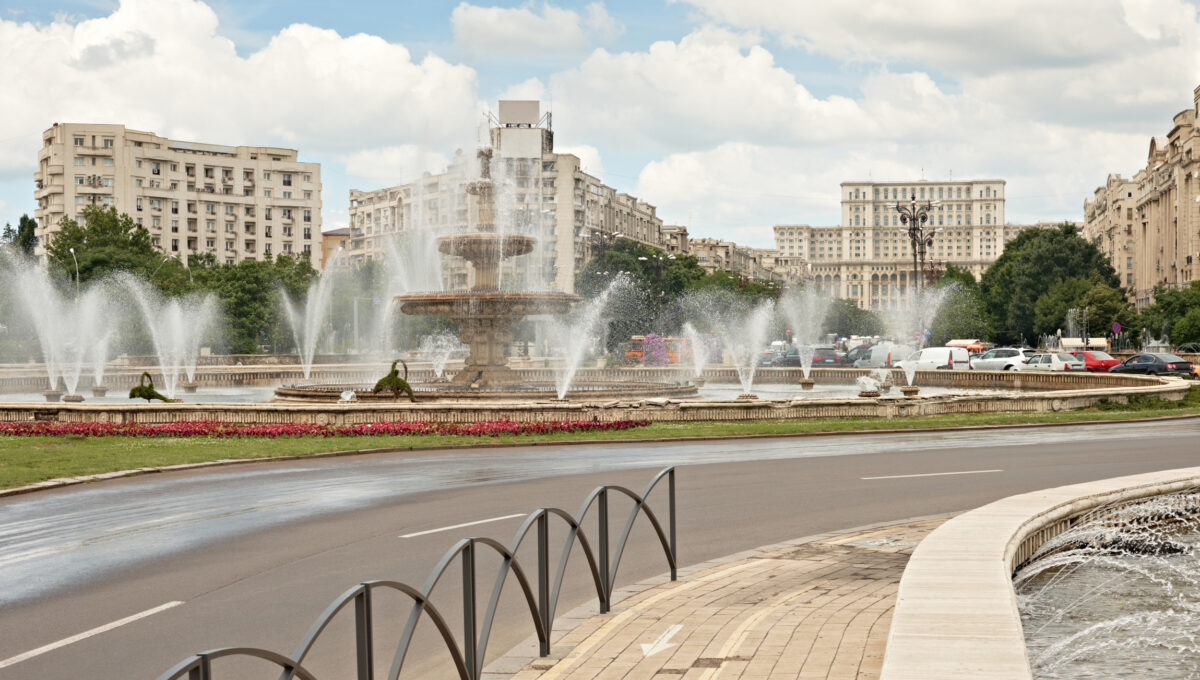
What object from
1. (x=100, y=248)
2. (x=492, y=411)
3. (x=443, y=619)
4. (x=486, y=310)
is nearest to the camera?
(x=443, y=619)

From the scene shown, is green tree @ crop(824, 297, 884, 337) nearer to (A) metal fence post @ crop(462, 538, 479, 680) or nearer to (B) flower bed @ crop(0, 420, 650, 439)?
(B) flower bed @ crop(0, 420, 650, 439)

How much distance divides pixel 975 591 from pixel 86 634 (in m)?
6.11

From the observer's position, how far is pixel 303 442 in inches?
883

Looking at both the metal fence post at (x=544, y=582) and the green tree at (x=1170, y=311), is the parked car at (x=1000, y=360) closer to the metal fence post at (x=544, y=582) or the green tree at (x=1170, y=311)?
the green tree at (x=1170, y=311)

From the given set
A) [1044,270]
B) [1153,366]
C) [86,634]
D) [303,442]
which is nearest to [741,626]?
[86,634]

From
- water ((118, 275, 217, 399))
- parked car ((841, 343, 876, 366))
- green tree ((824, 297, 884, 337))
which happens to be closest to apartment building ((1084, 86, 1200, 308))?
green tree ((824, 297, 884, 337))

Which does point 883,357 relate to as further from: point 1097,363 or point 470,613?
point 470,613

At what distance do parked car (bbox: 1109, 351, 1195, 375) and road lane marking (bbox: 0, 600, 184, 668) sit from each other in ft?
163

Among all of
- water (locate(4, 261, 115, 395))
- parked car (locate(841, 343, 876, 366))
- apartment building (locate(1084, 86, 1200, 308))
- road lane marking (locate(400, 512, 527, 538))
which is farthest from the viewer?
apartment building (locate(1084, 86, 1200, 308))

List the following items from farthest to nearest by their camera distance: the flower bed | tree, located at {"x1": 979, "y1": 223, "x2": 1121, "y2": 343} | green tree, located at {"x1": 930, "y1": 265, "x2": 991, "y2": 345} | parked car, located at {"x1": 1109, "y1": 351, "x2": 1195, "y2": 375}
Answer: tree, located at {"x1": 979, "y1": 223, "x2": 1121, "y2": 343} → green tree, located at {"x1": 930, "y1": 265, "x2": 991, "y2": 345} → parked car, located at {"x1": 1109, "y1": 351, "x2": 1195, "y2": 375} → the flower bed

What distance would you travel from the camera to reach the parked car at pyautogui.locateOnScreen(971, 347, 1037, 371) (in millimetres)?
52562

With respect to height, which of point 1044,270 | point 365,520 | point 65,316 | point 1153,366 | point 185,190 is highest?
point 185,190

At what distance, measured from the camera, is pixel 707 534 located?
12.0m

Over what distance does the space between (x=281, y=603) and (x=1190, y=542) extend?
30.0ft
